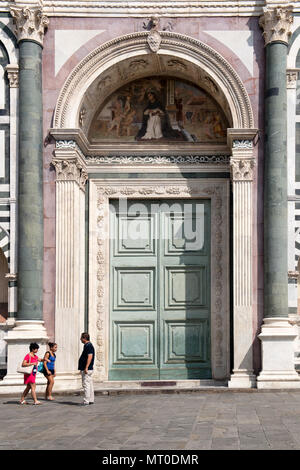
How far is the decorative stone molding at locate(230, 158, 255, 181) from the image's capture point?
17.6 m

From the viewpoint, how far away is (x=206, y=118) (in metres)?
19.2

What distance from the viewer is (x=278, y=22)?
57.1 feet

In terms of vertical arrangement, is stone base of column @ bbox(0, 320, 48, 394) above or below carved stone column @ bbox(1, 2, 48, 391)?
below

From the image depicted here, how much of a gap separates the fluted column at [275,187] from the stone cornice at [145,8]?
799 millimetres

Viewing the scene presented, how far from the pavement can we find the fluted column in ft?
5.01

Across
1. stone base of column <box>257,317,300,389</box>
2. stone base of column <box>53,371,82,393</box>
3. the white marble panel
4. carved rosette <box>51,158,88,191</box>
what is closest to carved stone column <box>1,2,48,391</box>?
carved rosette <box>51,158,88,191</box>

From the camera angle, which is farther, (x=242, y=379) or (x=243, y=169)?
(x=243, y=169)

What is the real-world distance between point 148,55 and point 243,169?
322 centimetres

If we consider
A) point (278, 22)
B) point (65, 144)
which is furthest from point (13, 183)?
point (278, 22)

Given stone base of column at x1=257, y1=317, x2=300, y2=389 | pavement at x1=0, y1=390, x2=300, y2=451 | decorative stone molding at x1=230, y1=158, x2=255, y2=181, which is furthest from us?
decorative stone molding at x1=230, y1=158, x2=255, y2=181

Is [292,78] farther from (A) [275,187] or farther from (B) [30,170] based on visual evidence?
(B) [30,170]

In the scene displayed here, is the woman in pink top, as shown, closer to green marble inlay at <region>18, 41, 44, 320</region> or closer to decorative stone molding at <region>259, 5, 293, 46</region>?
green marble inlay at <region>18, 41, 44, 320</region>

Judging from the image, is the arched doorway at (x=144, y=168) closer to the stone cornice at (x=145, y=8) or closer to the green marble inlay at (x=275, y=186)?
the green marble inlay at (x=275, y=186)
